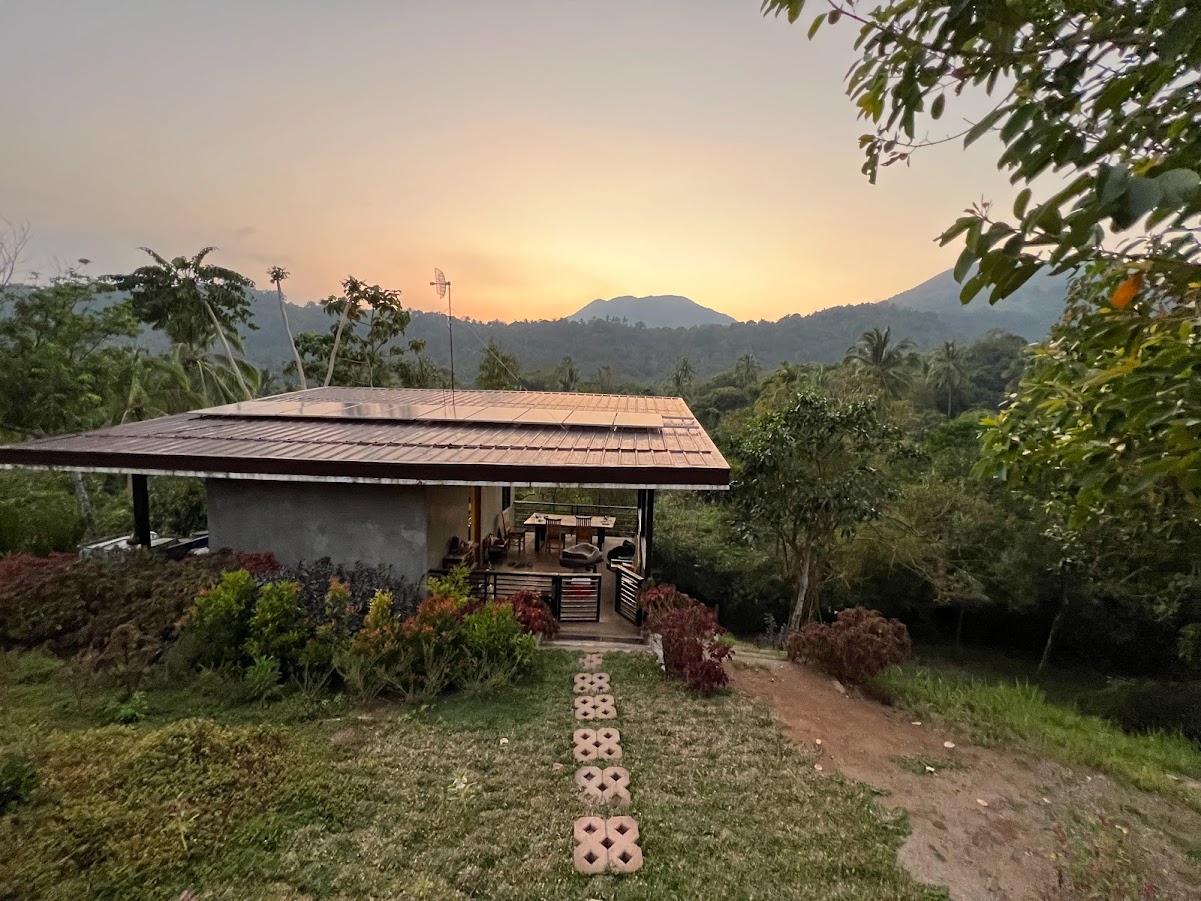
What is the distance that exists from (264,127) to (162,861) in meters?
15.7

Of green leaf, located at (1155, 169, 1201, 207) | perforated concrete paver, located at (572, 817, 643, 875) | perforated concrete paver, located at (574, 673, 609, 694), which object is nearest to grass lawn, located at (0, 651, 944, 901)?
perforated concrete paver, located at (572, 817, 643, 875)

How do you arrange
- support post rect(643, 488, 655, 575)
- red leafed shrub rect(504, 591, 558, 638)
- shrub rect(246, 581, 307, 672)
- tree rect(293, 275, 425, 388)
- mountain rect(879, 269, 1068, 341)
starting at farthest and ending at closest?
1. mountain rect(879, 269, 1068, 341)
2. tree rect(293, 275, 425, 388)
3. support post rect(643, 488, 655, 575)
4. red leafed shrub rect(504, 591, 558, 638)
5. shrub rect(246, 581, 307, 672)

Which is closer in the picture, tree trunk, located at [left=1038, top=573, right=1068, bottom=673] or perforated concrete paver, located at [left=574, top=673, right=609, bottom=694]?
perforated concrete paver, located at [left=574, top=673, right=609, bottom=694]

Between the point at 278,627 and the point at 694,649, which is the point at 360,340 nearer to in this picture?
the point at 278,627

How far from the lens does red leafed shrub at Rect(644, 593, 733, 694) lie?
6.34 metres

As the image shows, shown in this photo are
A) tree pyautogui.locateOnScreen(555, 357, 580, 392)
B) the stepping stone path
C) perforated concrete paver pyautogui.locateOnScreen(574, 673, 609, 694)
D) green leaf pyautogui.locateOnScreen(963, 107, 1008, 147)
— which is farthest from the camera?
tree pyautogui.locateOnScreen(555, 357, 580, 392)

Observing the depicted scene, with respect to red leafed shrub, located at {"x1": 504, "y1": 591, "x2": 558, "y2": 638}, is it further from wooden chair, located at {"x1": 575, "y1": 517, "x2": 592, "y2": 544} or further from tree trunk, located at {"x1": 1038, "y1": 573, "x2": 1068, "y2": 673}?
tree trunk, located at {"x1": 1038, "y1": 573, "x2": 1068, "y2": 673}

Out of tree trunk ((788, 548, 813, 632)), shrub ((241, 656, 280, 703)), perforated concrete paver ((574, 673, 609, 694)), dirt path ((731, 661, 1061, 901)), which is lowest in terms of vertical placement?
tree trunk ((788, 548, 813, 632))

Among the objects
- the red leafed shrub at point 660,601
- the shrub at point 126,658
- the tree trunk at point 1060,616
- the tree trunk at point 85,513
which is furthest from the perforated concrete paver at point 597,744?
the tree trunk at point 1060,616

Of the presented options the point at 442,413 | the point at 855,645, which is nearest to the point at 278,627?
the point at 442,413

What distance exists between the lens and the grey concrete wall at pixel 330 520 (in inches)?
312

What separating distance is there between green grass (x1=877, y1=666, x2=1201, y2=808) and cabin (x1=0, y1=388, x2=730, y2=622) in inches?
136

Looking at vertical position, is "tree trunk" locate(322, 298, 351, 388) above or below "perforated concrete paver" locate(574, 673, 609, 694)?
above

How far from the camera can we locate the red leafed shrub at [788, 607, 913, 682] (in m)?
6.92
